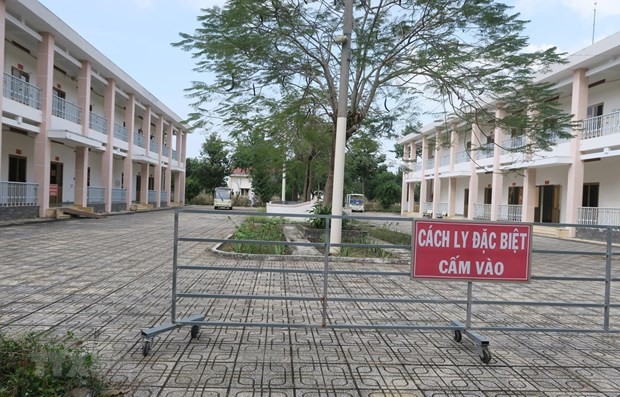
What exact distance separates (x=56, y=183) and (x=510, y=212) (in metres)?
23.5

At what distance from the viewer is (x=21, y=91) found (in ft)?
53.2

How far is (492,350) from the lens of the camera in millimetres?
4371

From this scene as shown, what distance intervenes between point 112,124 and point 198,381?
77.4 feet

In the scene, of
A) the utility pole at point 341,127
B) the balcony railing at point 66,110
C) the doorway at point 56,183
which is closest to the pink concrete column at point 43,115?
→ the balcony railing at point 66,110

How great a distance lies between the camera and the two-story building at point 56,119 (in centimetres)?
1575

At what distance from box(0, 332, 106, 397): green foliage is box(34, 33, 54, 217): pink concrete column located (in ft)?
53.1

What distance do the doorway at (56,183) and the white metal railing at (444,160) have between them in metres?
24.2

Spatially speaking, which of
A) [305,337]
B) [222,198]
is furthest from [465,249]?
[222,198]

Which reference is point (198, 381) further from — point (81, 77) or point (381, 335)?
point (81, 77)

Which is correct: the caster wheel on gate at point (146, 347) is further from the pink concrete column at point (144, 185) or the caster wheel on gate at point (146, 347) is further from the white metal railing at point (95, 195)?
the pink concrete column at point (144, 185)

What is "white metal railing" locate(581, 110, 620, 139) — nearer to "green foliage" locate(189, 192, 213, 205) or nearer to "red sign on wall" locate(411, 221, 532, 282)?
"red sign on wall" locate(411, 221, 532, 282)

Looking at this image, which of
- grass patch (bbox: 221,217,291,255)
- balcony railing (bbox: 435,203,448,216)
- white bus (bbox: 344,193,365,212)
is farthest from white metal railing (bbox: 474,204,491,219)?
white bus (bbox: 344,193,365,212)

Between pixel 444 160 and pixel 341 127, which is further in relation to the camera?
pixel 444 160

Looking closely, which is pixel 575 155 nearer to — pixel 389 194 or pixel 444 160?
pixel 444 160
